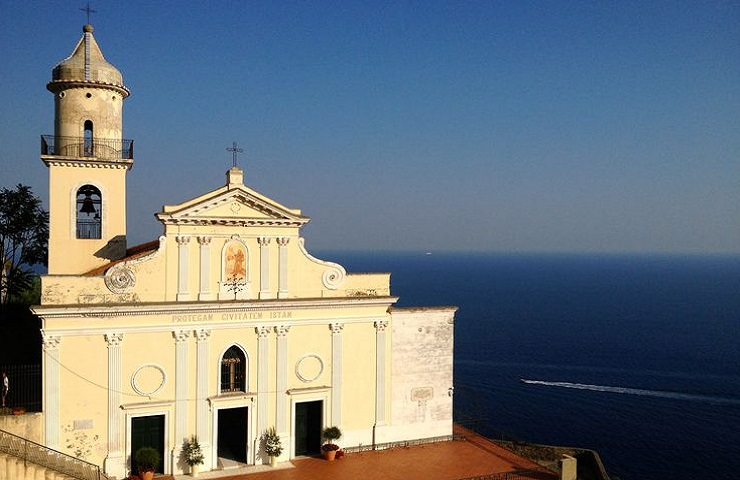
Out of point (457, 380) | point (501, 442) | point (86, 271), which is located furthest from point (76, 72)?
point (457, 380)

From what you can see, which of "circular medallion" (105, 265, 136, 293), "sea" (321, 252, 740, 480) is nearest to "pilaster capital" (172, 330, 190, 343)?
"circular medallion" (105, 265, 136, 293)

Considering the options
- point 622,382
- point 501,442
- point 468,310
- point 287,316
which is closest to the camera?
point 287,316

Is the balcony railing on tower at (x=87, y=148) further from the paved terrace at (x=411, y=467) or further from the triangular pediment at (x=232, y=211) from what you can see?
the paved terrace at (x=411, y=467)

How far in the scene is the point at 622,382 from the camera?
179ft

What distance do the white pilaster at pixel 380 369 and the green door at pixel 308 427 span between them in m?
2.32

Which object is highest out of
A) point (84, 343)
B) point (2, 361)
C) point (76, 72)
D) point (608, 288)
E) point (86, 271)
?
point (76, 72)

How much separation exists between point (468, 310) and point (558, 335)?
27.6m

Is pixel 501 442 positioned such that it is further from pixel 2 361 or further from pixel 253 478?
pixel 2 361

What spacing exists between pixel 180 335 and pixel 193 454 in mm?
4016

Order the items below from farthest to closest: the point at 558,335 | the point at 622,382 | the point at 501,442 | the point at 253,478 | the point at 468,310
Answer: the point at 468,310 → the point at 558,335 → the point at 622,382 → the point at 501,442 → the point at 253,478

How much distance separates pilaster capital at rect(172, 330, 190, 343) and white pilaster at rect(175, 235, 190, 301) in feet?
3.68

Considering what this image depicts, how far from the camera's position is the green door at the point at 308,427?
22.1 m

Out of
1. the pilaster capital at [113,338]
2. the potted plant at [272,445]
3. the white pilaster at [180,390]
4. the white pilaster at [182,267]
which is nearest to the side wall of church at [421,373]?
the potted plant at [272,445]

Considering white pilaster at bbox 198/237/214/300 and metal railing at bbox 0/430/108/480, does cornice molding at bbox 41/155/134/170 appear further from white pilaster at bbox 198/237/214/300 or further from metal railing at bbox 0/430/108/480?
metal railing at bbox 0/430/108/480
